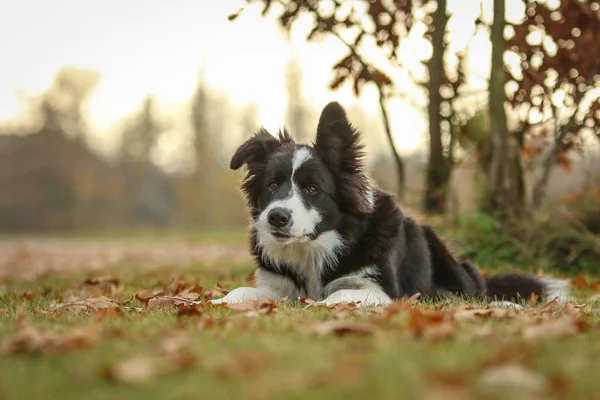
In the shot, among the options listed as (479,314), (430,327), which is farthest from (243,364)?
(479,314)

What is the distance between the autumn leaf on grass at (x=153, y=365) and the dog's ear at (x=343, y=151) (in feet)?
9.04

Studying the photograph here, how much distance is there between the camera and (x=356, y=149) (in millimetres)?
5469

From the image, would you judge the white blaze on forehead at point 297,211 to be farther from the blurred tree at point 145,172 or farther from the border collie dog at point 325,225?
the blurred tree at point 145,172

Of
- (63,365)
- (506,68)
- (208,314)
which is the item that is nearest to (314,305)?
(208,314)

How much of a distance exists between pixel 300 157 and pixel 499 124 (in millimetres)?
4097

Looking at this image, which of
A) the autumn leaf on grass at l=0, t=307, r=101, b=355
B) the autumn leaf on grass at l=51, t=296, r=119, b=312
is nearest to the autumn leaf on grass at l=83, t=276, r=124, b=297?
the autumn leaf on grass at l=51, t=296, r=119, b=312

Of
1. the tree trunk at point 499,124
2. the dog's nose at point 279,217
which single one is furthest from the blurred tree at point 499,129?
the dog's nose at point 279,217

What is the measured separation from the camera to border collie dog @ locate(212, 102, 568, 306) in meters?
5.18

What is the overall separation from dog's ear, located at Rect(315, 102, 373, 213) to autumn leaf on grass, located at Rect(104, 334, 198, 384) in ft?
9.04

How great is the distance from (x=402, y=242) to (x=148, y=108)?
40.3m

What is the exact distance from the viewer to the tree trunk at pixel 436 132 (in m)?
9.01

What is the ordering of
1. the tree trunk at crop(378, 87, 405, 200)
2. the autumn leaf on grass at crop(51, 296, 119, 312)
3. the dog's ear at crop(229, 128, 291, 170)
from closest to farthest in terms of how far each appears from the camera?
1. the autumn leaf on grass at crop(51, 296, 119, 312)
2. the dog's ear at crop(229, 128, 291, 170)
3. the tree trunk at crop(378, 87, 405, 200)

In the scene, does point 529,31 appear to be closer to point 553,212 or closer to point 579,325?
point 553,212

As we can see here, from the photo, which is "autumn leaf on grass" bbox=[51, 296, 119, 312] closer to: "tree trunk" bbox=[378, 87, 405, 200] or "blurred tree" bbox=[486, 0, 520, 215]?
"blurred tree" bbox=[486, 0, 520, 215]
